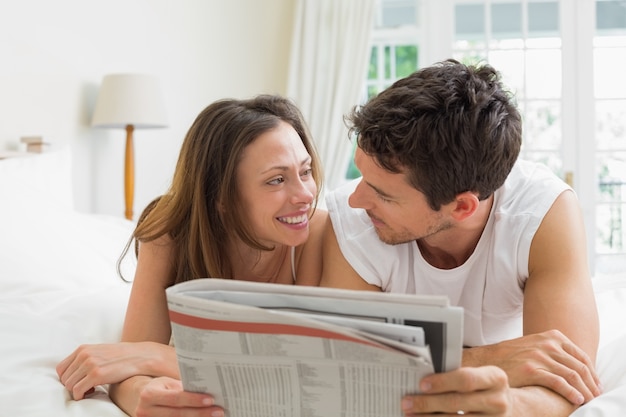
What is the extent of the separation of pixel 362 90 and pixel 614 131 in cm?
165

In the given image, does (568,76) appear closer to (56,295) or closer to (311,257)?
(311,257)

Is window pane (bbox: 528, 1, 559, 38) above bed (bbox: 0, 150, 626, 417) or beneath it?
above

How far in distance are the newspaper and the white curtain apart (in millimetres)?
4091

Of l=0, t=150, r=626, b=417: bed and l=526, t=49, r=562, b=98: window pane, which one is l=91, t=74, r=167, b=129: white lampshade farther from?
l=526, t=49, r=562, b=98: window pane

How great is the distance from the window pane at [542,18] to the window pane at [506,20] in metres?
0.08

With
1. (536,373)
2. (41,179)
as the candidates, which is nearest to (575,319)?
(536,373)

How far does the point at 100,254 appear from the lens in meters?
2.08

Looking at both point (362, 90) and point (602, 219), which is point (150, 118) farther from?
point (602, 219)

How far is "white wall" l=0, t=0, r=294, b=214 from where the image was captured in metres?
2.81

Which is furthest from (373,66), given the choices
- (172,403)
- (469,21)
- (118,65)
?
(172,403)

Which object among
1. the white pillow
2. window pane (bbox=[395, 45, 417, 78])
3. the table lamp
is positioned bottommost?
the white pillow

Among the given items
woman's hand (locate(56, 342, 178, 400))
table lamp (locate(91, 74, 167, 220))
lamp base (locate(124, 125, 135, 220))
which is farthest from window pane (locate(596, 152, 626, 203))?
woman's hand (locate(56, 342, 178, 400))

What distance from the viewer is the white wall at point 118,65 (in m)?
2.81

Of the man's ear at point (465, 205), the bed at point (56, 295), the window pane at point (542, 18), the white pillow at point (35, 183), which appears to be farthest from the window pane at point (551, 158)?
the man's ear at point (465, 205)
